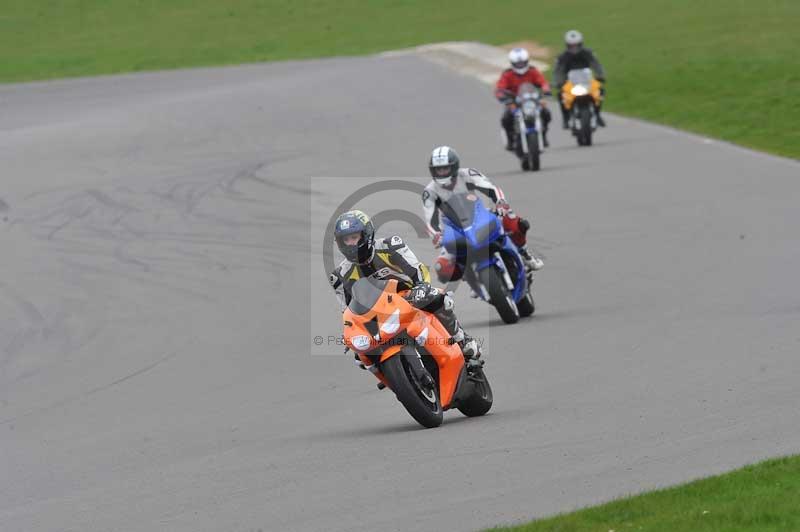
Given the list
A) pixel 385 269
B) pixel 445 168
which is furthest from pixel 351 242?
pixel 445 168

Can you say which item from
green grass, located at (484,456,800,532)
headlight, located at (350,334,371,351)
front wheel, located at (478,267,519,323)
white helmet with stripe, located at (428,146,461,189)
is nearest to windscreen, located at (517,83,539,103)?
white helmet with stripe, located at (428,146,461,189)

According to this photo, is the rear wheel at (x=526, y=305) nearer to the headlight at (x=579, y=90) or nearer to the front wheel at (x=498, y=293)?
the front wheel at (x=498, y=293)

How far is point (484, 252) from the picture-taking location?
50.1ft

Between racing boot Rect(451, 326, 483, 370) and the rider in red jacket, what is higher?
the rider in red jacket

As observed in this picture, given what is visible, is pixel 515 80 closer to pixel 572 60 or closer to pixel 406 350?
pixel 572 60

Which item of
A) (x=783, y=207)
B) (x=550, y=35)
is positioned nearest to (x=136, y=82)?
(x=550, y=35)

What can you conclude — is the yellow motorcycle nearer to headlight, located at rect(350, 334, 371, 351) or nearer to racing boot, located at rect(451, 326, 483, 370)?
racing boot, located at rect(451, 326, 483, 370)

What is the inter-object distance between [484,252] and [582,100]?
45.0 feet

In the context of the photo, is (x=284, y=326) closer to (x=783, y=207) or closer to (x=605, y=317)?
(x=605, y=317)

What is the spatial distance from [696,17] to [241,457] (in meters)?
42.3

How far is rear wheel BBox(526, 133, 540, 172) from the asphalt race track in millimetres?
325

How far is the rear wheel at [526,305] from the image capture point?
51.9ft

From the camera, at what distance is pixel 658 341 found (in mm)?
13594

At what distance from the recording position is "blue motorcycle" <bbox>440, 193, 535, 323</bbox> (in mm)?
15234
